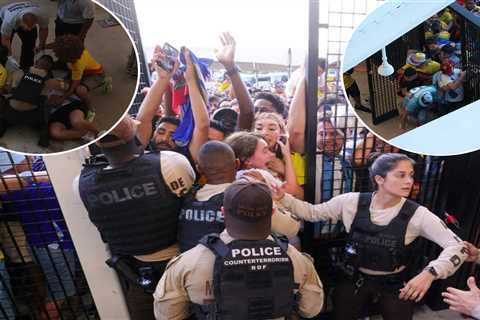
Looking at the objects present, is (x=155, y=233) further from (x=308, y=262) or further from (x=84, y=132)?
(x=308, y=262)

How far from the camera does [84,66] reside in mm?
1016

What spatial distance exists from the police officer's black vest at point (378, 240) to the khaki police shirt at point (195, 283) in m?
0.43

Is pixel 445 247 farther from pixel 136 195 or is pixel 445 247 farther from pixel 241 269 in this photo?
pixel 136 195

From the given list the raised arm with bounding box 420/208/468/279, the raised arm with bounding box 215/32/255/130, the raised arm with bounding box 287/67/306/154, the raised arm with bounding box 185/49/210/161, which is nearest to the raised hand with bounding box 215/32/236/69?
the raised arm with bounding box 215/32/255/130

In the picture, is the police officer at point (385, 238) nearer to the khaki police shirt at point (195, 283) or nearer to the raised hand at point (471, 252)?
the raised hand at point (471, 252)

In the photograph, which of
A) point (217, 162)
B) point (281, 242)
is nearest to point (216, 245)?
point (281, 242)

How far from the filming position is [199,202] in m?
1.31

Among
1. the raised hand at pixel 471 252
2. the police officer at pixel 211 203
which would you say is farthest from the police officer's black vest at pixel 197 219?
the raised hand at pixel 471 252

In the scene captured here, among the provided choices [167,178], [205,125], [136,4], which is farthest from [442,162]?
[136,4]

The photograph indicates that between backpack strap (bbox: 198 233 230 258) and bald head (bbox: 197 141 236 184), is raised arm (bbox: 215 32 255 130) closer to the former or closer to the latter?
bald head (bbox: 197 141 236 184)

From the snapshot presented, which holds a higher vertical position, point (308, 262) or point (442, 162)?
point (442, 162)

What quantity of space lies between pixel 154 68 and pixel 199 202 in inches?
24.3

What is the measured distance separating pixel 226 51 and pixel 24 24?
0.74 m

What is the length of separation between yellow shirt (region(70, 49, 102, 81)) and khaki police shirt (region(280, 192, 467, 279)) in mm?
952
